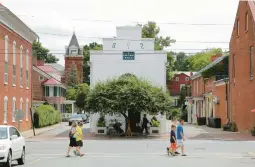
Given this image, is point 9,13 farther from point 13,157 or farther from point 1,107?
point 13,157

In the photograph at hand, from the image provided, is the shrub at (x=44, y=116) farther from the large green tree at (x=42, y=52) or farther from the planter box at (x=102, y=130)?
the large green tree at (x=42, y=52)

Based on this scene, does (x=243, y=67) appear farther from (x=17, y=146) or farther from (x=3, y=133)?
(x=3, y=133)

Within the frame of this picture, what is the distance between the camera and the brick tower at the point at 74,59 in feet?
362

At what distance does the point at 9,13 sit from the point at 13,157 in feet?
78.7

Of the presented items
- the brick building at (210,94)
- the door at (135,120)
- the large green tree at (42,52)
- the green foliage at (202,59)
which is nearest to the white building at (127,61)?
the door at (135,120)

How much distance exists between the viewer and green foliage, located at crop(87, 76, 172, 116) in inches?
1526

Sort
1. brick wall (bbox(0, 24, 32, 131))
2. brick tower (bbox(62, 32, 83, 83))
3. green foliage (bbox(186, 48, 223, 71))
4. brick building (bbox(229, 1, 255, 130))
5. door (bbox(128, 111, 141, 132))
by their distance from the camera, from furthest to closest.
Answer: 1. brick tower (bbox(62, 32, 83, 83))
2. green foliage (bbox(186, 48, 223, 71))
3. door (bbox(128, 111, 141, 132))
4. brick building (bbox(229, 1, 255, 130))
5. brick wall (bbox(0, 24, 32, 131))

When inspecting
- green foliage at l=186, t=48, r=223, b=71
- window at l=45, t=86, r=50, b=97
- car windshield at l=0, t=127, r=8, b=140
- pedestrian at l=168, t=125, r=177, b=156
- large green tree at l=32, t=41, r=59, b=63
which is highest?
large green tree at l=32, t=41, r=59, b=63

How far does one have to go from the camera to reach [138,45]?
46.5m

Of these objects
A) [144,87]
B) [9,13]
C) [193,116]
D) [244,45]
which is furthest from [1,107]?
[193,116]

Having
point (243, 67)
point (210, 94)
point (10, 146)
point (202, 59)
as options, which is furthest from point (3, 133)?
point (202, 59)

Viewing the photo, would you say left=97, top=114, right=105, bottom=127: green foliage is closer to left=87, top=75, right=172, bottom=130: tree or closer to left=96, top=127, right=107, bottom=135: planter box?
left=96, top=127, right=107, bottom=135: planter box

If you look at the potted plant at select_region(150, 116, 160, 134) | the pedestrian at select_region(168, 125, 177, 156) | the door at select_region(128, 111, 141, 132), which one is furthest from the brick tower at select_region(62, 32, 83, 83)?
the pedestrian at select_region(168, 125, 177, 156)

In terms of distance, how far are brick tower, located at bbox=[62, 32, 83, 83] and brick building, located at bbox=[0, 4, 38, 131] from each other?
55085 millimetres
